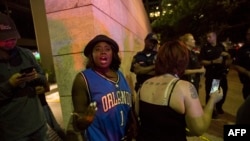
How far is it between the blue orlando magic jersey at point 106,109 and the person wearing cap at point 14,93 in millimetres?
527

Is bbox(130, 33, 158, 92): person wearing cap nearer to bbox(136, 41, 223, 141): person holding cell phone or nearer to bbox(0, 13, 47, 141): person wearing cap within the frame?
bbox(136, 41, 223, 141): person holding cell phone

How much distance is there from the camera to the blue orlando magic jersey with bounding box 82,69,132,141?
219 centimetres

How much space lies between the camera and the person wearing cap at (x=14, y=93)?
226cm

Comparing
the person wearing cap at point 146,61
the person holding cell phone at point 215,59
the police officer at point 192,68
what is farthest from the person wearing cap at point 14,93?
the person holding cell phone at point 215,59

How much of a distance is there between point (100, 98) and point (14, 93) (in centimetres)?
75

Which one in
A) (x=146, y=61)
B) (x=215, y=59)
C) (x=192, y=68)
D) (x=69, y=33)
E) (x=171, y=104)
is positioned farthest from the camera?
(x=215, y=59)

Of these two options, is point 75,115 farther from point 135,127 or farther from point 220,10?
point 220,10

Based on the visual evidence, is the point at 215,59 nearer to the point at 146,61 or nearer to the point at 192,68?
the point at 192,68

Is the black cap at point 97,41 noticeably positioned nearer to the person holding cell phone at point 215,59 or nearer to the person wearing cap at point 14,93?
the person wearing cap at point 14,93

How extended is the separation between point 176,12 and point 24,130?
27.5m

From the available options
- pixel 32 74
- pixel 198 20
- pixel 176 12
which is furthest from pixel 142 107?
pixel 176 12

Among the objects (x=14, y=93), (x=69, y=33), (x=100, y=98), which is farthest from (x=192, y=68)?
(x=14, y=93)

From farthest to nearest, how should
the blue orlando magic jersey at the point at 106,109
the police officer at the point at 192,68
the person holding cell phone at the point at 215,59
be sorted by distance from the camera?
the person holding cell phone at the point at 215,59
the police officer at the point at 192,68
the blue orlando magic jersey at the point at 106,109

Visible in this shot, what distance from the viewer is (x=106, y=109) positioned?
7.25ft
